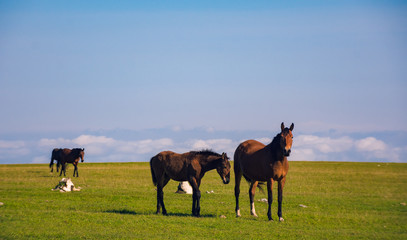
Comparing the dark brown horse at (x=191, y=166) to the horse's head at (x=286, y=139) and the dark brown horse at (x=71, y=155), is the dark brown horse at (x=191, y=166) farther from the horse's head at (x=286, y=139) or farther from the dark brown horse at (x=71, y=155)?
the dark brown horse at (x=71, y=155)

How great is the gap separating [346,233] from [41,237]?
35.6ft

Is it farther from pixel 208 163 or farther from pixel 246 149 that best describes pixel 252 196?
pixel 208 163

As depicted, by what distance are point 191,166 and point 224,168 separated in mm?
1436

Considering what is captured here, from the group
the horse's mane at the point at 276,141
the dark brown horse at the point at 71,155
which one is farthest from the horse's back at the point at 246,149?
the dark brown horse at the point at 71,155

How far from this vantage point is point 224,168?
17.6 metres

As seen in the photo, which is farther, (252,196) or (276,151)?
(252,196)

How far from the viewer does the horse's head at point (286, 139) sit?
16736 mm

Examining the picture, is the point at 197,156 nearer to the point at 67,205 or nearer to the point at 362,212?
the point at 67,205

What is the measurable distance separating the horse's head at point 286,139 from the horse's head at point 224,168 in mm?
2358

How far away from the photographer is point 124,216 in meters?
18.3

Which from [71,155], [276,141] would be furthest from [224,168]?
[71,155]

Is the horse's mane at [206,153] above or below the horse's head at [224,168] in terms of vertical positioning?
above

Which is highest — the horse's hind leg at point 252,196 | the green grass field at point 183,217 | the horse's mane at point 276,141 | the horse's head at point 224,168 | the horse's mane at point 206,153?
the horse's mane at point 276,141

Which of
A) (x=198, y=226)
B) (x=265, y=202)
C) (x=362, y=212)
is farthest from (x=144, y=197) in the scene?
(x=362, y=212)
